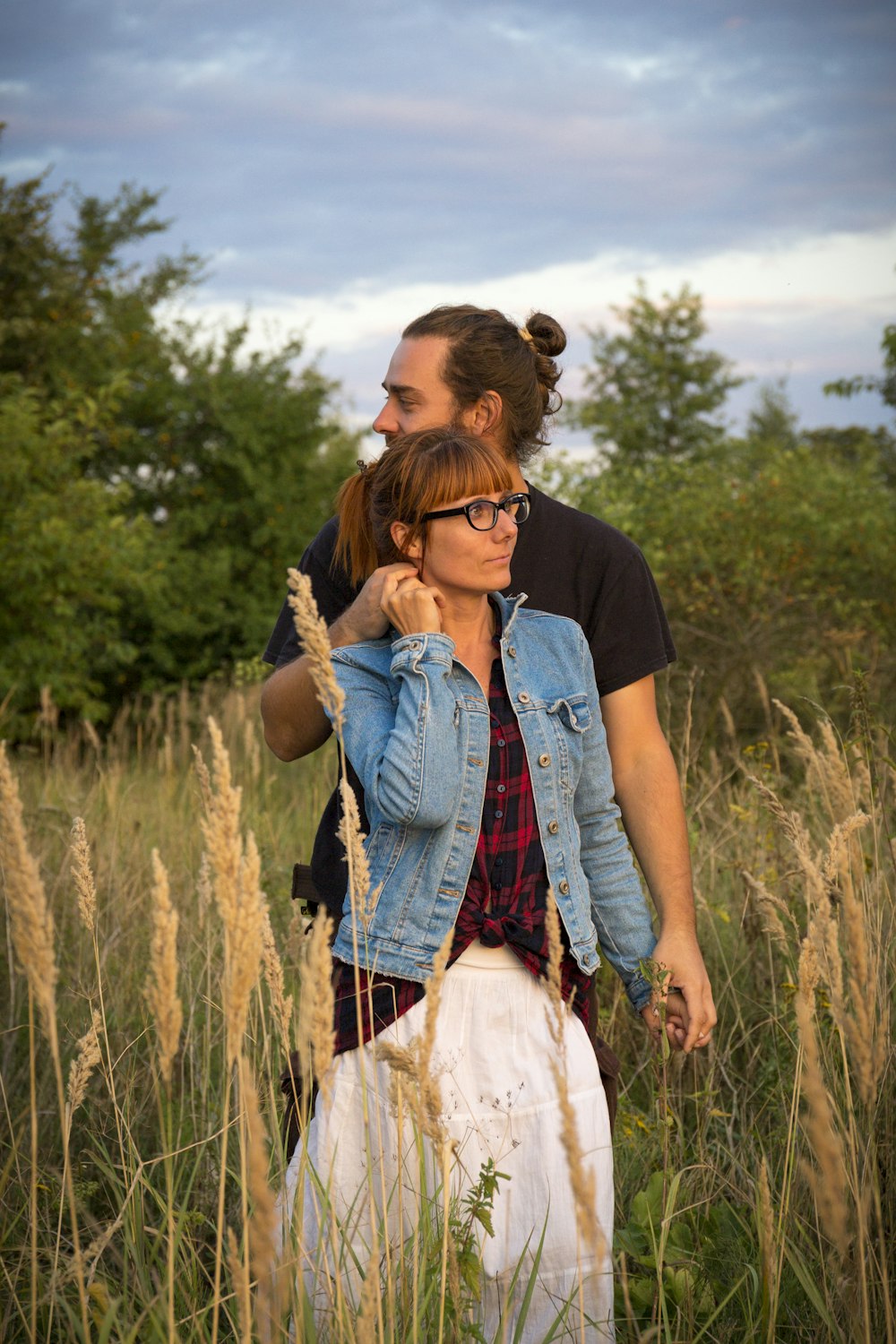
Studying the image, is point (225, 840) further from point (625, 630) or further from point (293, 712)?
point (625, 630)

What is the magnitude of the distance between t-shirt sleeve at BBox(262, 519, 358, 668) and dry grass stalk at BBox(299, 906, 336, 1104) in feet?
5.02

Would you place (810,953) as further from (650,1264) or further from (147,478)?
(147,478)

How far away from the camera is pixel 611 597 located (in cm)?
271

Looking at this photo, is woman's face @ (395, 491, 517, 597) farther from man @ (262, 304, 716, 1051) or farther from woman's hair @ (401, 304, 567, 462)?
woman's hair @ (401, 304, 567, 462)

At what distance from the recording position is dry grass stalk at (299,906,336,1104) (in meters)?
1.24

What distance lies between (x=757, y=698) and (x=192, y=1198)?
4678 mm

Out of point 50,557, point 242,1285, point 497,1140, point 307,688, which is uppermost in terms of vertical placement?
point 50,557

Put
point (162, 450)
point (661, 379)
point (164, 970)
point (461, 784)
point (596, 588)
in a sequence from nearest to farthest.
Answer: point (164, 970), point (461, 784), point (596, 588), point (162, 450), point (661, 379)

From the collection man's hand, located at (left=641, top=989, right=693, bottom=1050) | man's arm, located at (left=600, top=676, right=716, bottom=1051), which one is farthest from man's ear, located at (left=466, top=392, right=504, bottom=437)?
man's hand, located at (left=641, top=989, right=693, bottom=1050)

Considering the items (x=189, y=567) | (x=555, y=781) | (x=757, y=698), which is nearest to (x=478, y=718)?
(x=555, y=781)

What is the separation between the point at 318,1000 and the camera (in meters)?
1.29

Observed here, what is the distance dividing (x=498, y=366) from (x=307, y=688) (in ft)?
3.13

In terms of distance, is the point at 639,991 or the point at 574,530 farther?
the point at 574,530

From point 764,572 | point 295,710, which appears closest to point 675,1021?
point 295,710
